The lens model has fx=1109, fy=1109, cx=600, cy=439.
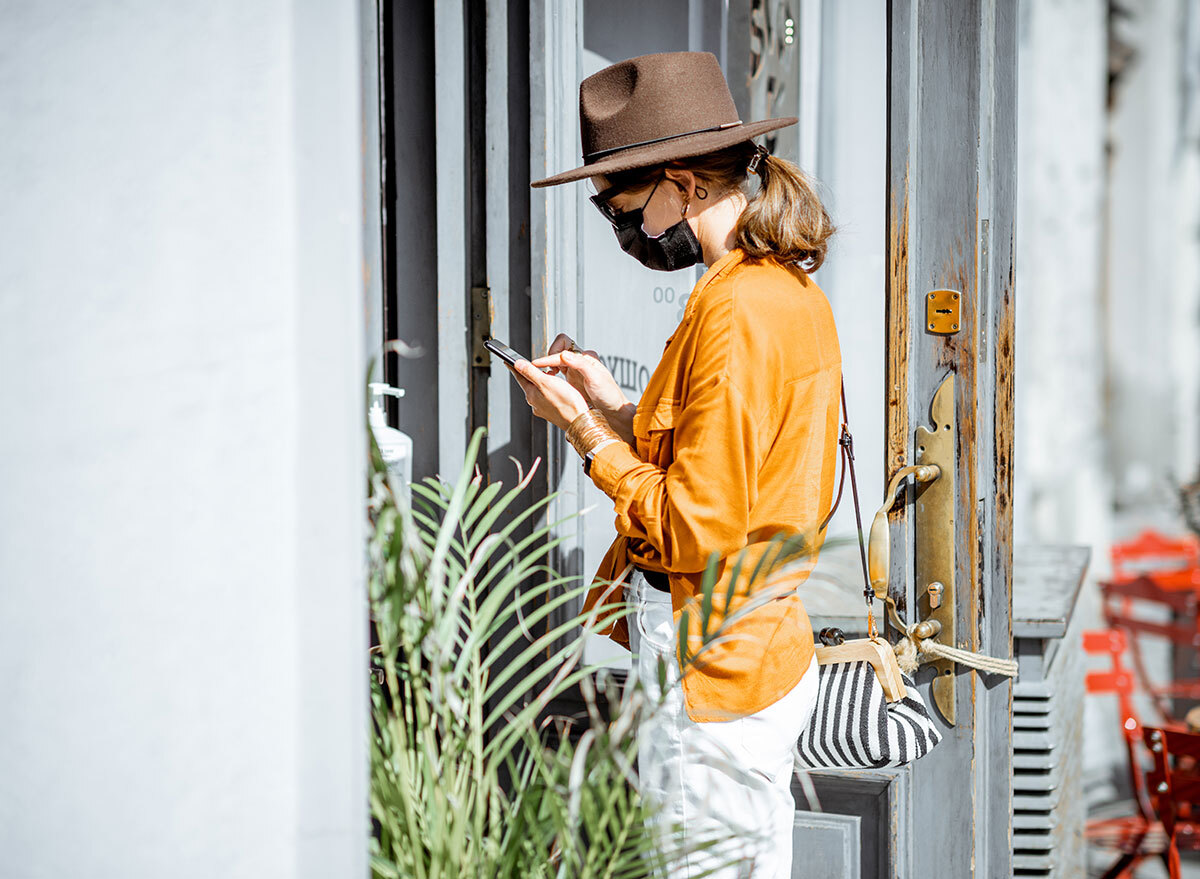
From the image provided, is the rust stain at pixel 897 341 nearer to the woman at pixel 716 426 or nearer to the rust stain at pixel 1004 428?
the rust stain at pixel 1004 428

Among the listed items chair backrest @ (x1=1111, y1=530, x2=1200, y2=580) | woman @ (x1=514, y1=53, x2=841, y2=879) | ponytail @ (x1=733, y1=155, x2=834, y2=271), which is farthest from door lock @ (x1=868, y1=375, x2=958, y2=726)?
chair backrest @ (x1=1111, y1=530, x2=1200, y2=580)

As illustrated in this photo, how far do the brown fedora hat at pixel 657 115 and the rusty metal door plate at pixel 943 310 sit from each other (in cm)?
44

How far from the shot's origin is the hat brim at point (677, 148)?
148cm

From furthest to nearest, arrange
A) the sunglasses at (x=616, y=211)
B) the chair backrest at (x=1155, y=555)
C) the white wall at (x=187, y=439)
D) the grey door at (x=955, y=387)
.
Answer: the chair backrest at (x=1155, y=555) → the grey door at (x=955, y=387) → the sunglasses at (x=616, y=211) → the white wall at (x=187, y=439)

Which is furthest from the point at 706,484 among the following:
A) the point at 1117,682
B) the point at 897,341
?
the point at 1117,682

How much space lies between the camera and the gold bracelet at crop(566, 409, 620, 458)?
4.93 feet

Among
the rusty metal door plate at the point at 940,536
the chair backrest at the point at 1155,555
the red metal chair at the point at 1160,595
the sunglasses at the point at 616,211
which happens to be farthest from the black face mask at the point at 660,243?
the chair backrest at the point at 1155,555

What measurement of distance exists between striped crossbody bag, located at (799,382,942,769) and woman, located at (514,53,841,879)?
0.43 ft

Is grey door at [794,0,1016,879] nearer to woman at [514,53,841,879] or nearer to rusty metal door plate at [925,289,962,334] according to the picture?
rusty metal door plate at [925,289,962,334]

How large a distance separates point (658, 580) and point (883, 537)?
502 millimetres

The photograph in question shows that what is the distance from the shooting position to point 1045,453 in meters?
6.20

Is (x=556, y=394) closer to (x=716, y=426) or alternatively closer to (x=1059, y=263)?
(x=716, y=426)

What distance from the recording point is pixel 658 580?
5.08ft

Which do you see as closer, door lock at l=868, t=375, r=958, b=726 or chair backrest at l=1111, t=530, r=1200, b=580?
door lock at l=868, t=375, r=958, b=726
